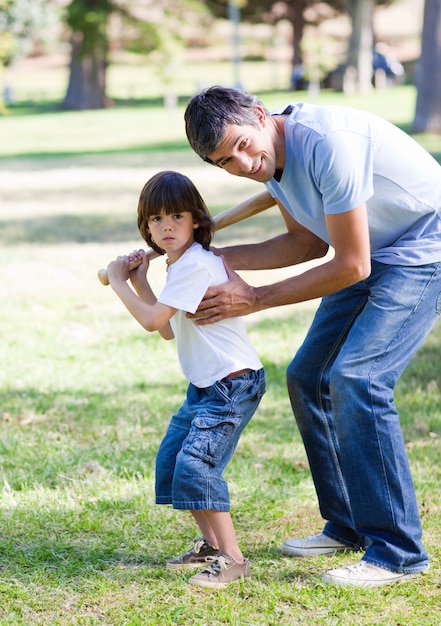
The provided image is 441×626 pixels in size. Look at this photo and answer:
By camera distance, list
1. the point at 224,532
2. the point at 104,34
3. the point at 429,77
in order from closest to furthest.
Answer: the point at 224,532 → the point at 429,77 → the point at 104,34

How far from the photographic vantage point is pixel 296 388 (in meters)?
3.71

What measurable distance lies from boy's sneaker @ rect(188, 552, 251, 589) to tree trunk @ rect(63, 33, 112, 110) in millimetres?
41322

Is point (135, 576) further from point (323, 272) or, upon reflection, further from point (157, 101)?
point (157, 101)

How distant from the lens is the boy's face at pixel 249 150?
322cm

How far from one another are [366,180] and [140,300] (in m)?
0.89

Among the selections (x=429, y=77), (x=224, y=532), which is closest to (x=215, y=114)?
(x=224, y=532)

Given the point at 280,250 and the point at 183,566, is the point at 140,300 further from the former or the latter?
the point at 183,566

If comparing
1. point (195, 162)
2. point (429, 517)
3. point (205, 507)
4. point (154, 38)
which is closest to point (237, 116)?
point (205, 507)

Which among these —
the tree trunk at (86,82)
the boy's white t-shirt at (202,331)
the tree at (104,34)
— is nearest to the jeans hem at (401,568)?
the boy's white t-shirt at (202,331)

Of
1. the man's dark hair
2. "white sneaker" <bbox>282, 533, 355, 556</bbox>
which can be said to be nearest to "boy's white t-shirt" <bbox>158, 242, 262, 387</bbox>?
the man's dark hair

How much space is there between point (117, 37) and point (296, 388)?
4307 cm

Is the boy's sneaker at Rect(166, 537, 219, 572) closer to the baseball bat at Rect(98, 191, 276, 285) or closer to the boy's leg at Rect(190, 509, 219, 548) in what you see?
the boy's leg at Rect(190, 509, 219, 548)

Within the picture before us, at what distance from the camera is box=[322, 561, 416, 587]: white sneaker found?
3.42 m

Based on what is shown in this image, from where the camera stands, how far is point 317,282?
131 inches
